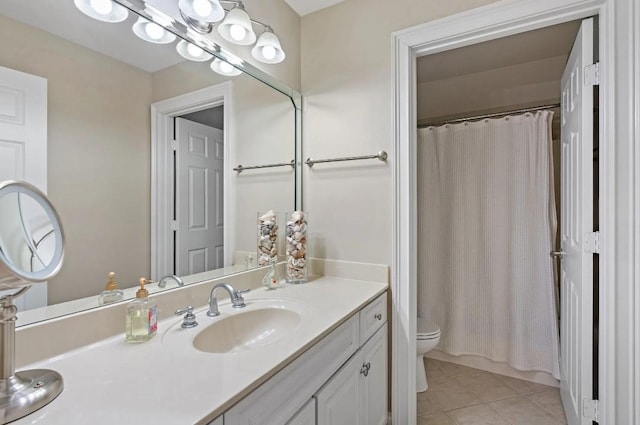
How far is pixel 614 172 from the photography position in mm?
1268

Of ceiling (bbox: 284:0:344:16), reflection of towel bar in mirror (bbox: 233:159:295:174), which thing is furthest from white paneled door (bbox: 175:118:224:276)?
ceiling (bbox: 284:0:344:16)

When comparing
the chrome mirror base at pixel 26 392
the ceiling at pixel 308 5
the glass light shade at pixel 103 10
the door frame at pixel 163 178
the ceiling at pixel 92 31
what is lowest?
the chrome mirror base at pixel 26 392

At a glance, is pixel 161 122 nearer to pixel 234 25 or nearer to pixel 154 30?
pixel 154 30

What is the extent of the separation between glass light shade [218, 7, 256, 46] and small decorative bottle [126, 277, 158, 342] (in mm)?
1120

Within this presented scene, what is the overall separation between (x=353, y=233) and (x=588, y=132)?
3.87 feet

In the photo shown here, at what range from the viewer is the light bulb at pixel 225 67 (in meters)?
1.44

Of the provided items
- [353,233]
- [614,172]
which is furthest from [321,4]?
[614,172]

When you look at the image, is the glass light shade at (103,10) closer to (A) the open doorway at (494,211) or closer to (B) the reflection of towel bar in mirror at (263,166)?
(B) the reflection of towel bar in mirror at (263,166)

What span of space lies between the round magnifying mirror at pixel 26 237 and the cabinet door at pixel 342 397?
0.82 meters

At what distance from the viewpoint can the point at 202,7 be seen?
1.20m

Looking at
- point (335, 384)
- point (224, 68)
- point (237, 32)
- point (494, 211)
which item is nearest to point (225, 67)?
point (224, 68)

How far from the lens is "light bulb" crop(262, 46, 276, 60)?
1.58 m

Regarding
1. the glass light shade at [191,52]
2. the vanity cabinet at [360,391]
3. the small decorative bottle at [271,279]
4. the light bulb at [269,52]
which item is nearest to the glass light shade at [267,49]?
the light bulb at [269,52]

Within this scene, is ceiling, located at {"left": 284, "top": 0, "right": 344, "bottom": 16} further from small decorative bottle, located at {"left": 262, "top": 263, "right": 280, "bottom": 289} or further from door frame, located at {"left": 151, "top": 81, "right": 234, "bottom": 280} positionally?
small decorative bottle, located at {"left": 262, "top": 263, "right": 280, "bottom": 289}
